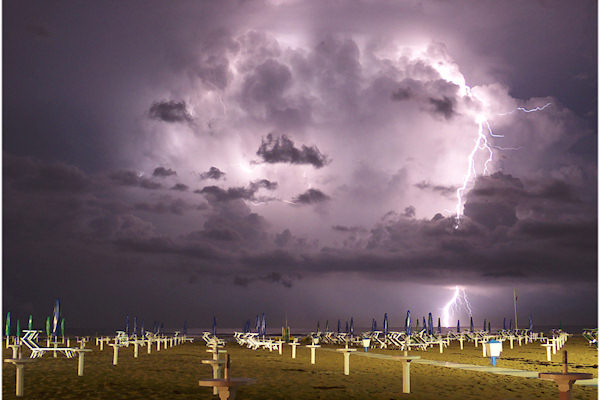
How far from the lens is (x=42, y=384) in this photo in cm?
1525

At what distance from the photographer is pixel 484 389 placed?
15352 millimetres

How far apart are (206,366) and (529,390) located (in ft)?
35.1

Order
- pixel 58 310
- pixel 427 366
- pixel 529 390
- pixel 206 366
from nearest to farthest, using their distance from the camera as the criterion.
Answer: pixel 529 390 → pixel 206 366 → pixel 427 366 → pixel 58 310

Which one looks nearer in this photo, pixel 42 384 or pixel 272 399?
pixel 272 399

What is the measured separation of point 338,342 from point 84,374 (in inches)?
1386

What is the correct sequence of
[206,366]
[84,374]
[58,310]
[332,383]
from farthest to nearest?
[58,310], [206,366], [84,374], [332,383]

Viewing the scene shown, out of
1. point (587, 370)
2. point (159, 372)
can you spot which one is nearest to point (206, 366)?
point (159, 372)

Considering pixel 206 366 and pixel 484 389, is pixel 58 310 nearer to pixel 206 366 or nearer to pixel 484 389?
pixel 206 366

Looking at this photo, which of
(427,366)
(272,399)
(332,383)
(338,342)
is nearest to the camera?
(272,399)

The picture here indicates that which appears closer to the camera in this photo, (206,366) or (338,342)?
(206,366)

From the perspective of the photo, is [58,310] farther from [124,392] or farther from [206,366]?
[124,392]

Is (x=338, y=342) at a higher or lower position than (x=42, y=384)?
lower

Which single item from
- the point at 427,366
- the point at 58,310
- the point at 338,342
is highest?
the point at 58,310

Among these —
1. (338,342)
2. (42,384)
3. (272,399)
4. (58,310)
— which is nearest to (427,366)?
(272,399)
